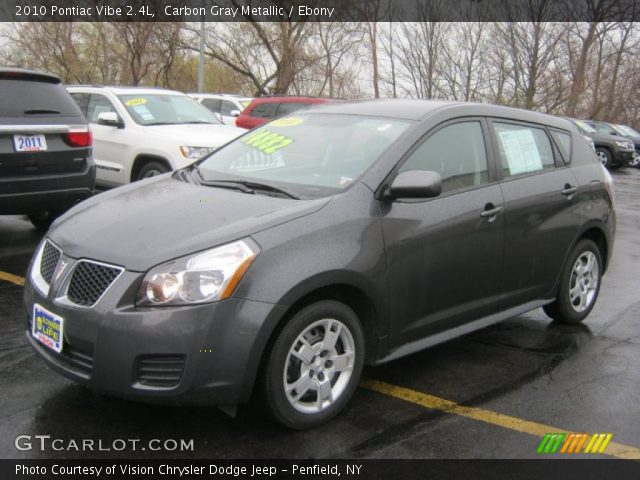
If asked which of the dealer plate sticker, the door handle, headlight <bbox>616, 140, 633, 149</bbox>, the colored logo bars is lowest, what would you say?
the colored logo bars

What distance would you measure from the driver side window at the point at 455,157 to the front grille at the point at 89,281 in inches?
67.0

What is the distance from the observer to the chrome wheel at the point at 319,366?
335 centimetres

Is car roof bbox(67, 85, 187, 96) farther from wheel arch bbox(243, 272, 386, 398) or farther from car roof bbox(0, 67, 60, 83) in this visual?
wheel arch bbox(243, 272, 386, 398)

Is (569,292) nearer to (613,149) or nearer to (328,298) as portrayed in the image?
(328,298)

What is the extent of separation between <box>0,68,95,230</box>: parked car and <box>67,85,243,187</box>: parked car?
6.07ft

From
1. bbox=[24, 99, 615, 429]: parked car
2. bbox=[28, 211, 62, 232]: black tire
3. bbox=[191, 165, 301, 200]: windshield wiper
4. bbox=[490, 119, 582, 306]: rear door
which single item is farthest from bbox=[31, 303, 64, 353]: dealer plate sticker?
bbox=[28, 211, 62, 232]: black tire

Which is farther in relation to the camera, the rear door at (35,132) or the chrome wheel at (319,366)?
the rear door at (35,132)

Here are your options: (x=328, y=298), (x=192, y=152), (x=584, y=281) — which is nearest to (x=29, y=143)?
(x=192, y=152)

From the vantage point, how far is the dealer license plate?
615cm

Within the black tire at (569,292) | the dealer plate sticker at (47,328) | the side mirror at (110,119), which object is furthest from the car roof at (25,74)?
the black tire at (569,292)

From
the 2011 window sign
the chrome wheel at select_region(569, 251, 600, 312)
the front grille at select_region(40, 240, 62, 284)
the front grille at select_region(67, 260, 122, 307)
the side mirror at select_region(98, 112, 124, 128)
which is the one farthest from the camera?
the 2011 window sign

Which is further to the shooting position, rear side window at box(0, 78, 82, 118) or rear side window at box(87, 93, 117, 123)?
rear side window at box(87, 93, 117, 123)

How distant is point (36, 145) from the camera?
629 cm

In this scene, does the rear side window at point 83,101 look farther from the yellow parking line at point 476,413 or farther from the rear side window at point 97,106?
the yellow parking line at point 476,413
